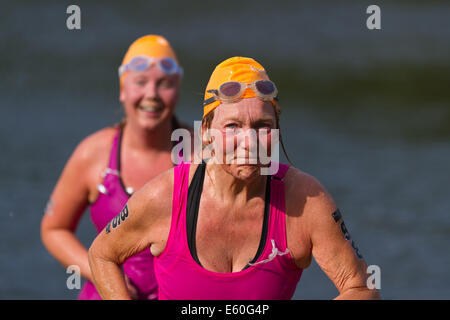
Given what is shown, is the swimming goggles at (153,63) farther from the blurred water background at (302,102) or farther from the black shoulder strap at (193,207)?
the blurred water background at (302,102)

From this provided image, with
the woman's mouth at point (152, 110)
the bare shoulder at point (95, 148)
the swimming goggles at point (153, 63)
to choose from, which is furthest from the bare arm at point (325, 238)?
the bare shoulder at point (95, 148)

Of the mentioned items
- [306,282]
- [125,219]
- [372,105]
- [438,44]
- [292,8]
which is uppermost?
[292,8]

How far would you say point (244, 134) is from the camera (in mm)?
4043

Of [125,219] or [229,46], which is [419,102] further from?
[125,219]

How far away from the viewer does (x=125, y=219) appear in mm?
4398

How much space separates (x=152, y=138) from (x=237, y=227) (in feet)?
7.54

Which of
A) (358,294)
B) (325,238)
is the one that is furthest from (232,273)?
(358,294)

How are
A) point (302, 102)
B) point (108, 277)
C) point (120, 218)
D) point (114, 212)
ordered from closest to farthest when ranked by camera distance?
point (120, 218) → point (108, 277) → point (114, 212) → point (302, 102)

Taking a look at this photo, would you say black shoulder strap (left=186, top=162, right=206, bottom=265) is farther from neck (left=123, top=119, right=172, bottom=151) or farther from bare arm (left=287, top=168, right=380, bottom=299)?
neck (left=123, top=119, right=172, bottom=151)

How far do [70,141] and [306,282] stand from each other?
6.57 m

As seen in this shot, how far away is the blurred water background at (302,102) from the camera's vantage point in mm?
10648

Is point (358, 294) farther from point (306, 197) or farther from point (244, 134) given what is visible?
point (244, 134)

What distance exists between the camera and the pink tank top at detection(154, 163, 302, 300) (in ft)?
14.0
